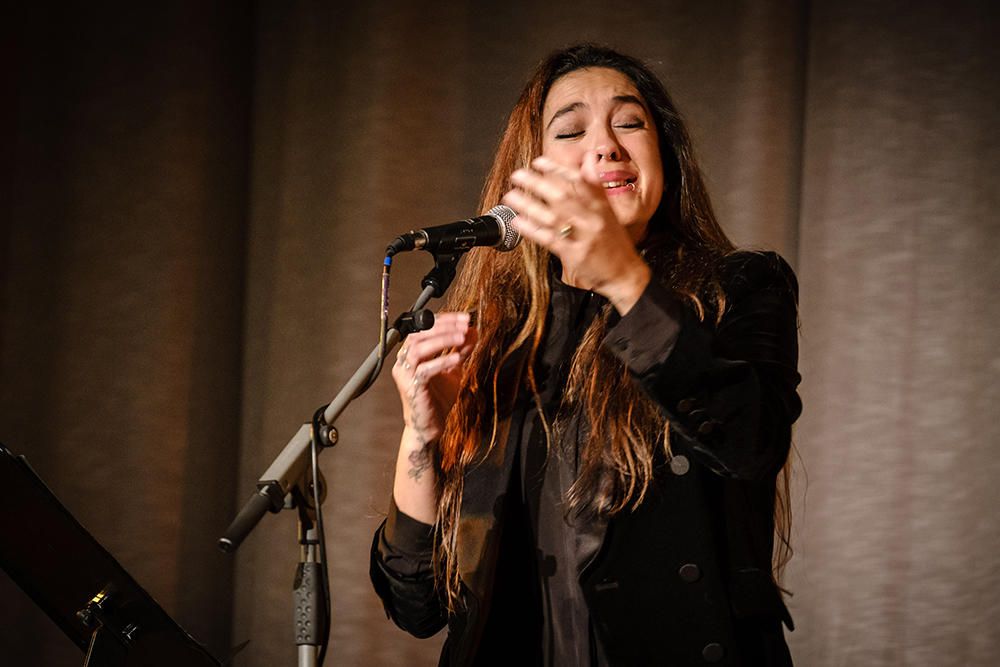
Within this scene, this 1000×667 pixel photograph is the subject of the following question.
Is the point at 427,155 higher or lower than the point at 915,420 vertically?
higher

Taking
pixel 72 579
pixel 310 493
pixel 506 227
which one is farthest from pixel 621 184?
pixel 72 579

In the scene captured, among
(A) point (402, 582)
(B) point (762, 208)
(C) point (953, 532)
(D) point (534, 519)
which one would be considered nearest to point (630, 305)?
(D) point (534, 519)

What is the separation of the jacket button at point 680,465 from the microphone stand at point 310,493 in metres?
0.38

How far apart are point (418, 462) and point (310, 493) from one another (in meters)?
0.31

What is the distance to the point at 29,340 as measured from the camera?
2500 millimetres

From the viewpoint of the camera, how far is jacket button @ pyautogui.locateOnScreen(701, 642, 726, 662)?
1291 millimetres

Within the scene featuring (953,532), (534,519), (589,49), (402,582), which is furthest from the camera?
(953,532)

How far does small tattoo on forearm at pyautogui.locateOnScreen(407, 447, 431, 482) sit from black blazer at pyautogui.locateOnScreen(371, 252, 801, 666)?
0.07 meters

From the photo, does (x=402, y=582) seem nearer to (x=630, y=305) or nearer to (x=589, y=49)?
(x=630, y=305)

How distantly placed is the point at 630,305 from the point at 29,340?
181 cm

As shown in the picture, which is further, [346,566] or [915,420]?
[346,566]

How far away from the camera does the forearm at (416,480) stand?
152 cm

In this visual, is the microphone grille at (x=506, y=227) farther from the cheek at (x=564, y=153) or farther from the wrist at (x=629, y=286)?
the cheek at (x=564, y=153)

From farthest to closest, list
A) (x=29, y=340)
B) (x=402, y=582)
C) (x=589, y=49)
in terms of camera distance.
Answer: (x=29, y=340), (x=589, y=49), (x=402, y=582)
